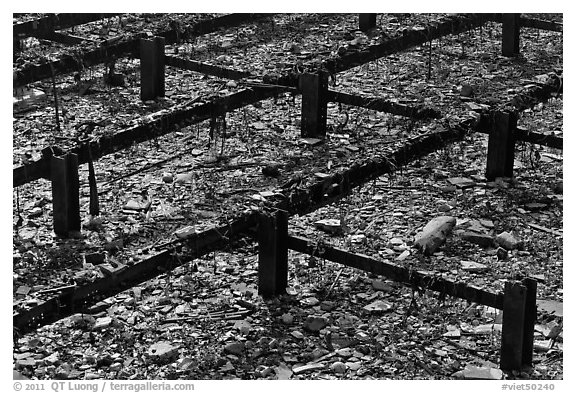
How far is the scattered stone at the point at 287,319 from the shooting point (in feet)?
25.3

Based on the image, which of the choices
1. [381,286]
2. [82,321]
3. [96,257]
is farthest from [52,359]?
[381,286]

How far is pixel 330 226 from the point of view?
891cm

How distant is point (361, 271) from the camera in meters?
8.32

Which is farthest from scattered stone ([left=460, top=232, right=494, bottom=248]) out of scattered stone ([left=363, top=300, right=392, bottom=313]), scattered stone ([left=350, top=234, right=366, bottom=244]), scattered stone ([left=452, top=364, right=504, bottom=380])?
scattered stone ([left=452, top=364, right=504, bottom=380])

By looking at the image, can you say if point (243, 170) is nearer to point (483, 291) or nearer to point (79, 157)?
point (79, 157)

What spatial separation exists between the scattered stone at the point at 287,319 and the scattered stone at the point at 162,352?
736mm

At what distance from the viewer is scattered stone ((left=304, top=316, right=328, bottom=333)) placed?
25.1ft

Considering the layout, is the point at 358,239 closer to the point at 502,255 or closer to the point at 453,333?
the point at 502,255

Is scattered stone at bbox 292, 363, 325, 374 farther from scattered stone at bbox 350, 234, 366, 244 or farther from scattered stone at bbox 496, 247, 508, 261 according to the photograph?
scattered stone at bbox 496, 247, 508, 261

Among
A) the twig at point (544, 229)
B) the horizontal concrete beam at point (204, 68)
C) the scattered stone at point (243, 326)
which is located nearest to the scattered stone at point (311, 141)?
the horizontal concrete beam at point (204, 68)

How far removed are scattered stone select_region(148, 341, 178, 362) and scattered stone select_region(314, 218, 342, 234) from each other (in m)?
1.88

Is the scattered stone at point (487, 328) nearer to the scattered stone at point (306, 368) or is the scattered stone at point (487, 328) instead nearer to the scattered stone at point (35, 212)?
the scattered stone at point (306, 368)
